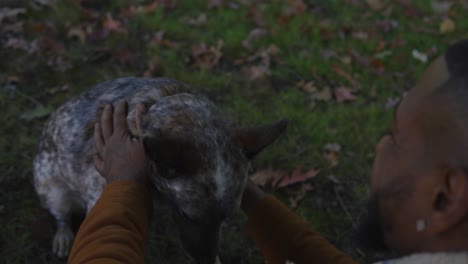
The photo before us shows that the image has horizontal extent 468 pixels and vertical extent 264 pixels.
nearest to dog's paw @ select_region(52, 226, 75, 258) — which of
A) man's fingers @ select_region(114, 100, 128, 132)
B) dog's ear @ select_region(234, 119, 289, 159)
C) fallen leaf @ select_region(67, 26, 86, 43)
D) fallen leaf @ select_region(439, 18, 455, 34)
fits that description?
man's fingers @ select_region(114, 100, 128, 132)

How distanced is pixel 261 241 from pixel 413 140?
1.49m

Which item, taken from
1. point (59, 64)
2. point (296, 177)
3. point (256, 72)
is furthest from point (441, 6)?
point (59, 64)

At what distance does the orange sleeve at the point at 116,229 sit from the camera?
6.45ft

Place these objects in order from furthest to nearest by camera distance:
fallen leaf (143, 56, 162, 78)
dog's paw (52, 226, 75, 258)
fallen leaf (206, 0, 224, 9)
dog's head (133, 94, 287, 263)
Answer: fallen leaf (206, 0, 224, 9)
fallen leaf (143, 56, 162, 78)
dog's paw (52, 226, 75, 258)
dog's head (133, 94, 287, 263)

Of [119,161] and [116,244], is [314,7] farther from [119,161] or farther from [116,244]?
[116,244]

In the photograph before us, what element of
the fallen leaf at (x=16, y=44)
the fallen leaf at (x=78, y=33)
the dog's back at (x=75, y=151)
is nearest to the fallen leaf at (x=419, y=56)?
the dog's back at (x=75, y=151)

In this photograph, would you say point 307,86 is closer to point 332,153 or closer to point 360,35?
point 332,153

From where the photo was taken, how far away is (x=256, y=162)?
4348 millimetres

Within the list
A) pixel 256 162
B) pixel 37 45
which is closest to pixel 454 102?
pixel 256 162

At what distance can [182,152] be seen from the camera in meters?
2.38

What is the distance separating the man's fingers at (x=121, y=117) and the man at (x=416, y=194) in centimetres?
48

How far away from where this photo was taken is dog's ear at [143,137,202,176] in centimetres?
225

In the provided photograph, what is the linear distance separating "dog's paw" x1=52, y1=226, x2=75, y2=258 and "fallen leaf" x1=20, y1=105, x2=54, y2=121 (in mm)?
1437

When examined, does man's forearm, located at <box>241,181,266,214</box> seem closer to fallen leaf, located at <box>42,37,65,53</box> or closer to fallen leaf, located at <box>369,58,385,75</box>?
fallen leaf, located at <box>369,58,385,75</box>
